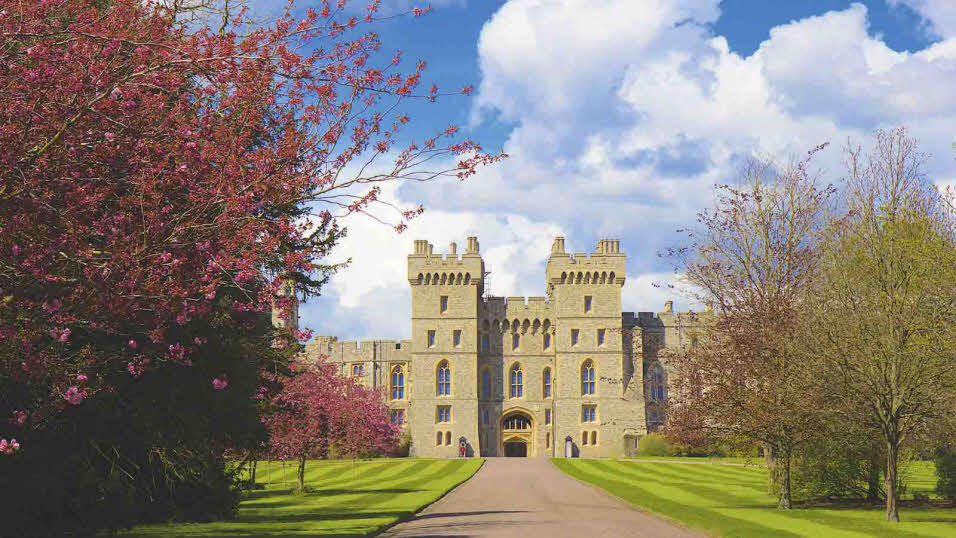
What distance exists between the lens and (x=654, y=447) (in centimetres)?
6638

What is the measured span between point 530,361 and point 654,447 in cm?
1282

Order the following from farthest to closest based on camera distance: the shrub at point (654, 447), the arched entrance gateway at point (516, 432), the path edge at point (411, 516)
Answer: the arched entrance gateway at point (516, 432) < the shrub at point (654, 447) < the path edge at point (411, 516)

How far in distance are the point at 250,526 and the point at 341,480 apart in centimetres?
2114

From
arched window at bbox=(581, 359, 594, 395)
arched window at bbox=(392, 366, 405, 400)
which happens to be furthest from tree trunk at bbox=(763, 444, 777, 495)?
arched window at bbox=(392, 366, 405, 400)

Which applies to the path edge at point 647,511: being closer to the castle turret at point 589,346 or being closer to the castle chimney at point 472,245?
the castle turret at point 589,346

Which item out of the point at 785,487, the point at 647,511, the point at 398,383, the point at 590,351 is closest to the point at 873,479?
the point at 785,487

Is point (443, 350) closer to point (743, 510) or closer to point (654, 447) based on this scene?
point (654, 447)

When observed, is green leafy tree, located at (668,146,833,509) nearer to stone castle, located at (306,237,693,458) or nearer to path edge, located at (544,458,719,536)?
path edge, located at (544,458,719,536)

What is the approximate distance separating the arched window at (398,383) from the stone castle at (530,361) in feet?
3.18

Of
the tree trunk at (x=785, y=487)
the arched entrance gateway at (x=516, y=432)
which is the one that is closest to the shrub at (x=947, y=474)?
the tree trunk at (x=785, y=487)

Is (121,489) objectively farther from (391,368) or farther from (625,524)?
(391,368)

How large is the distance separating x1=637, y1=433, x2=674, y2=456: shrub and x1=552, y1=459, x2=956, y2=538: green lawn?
2131 cm

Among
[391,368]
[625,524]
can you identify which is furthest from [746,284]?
[391,368]

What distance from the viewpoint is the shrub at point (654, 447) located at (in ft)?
215
